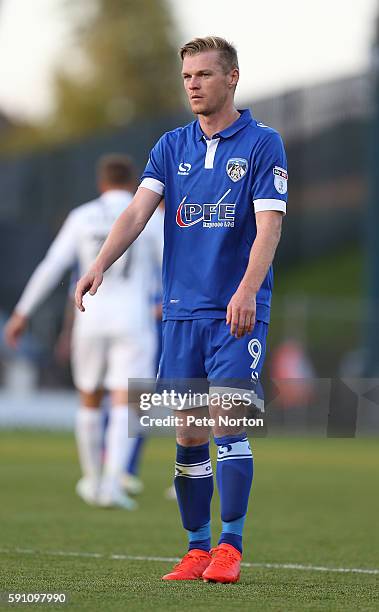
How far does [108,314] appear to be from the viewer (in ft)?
34.5

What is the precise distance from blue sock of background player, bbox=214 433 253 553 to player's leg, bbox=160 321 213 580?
189 millimetres

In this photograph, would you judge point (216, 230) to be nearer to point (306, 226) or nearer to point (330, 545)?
point (330, 545)

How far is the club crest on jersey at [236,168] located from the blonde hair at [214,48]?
0.38m

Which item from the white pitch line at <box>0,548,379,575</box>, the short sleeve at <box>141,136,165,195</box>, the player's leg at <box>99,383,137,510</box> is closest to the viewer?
the short sleeve at <box>141,136,165,195</box>

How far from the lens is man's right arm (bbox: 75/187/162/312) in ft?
19.3

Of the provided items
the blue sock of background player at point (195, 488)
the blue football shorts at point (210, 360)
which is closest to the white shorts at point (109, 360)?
the blue sock of background player at point (195, 488)

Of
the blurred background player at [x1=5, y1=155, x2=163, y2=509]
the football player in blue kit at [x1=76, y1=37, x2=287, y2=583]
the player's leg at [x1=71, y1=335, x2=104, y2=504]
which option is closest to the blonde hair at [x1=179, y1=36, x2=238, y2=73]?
the football player in blue kit at [x1=76, y1=37, x2=287, y2=583]

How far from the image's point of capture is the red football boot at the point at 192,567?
5.92 m

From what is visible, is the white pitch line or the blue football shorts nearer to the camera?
the blue football shorts

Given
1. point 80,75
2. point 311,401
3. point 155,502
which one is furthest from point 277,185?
point 80,75

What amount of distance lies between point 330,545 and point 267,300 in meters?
2.38

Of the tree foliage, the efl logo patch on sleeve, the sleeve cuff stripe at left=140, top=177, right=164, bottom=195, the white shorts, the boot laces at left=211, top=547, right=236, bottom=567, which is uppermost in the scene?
the tree foliage

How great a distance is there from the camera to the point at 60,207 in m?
32.3

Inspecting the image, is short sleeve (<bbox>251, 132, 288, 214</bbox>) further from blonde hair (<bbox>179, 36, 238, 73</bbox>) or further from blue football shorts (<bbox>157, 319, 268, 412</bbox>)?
blue football shorts (<bbox>157, 319, 268, 412</bbox>)
